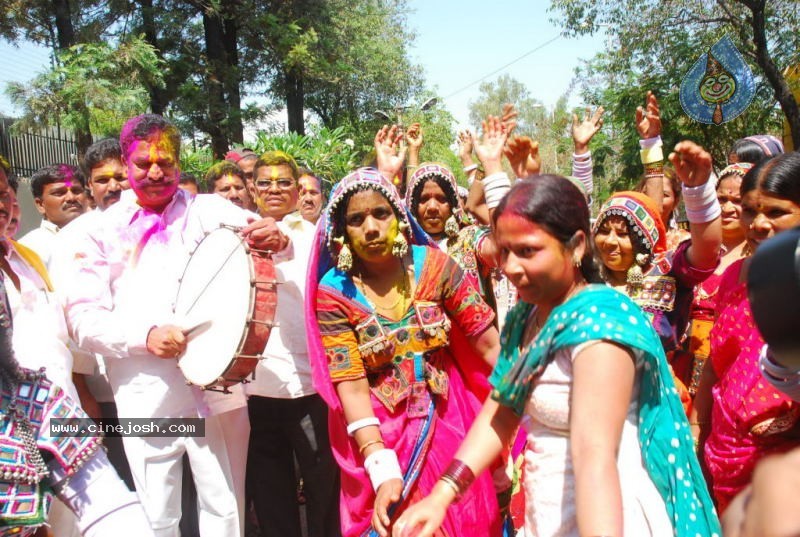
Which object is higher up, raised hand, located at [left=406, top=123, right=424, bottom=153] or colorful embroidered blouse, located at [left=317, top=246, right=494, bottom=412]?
raised hand, located at [left=406, top=123, right=424, bottom=153]

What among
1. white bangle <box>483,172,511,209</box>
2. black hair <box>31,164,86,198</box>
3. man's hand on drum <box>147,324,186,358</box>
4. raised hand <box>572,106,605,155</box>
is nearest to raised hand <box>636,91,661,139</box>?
raised hand <box>572,106,605,155</box>

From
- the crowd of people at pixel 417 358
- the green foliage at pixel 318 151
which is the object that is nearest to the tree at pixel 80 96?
the green foliage at pixel 318 151

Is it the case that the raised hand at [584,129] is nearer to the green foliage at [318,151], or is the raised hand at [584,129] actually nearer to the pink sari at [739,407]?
the pink sari at [739,407]

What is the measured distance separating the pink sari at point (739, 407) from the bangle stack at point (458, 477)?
3.18ft

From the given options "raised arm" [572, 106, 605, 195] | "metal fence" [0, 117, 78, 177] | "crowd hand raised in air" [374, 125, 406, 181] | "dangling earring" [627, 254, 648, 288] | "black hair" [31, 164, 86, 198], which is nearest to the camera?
"dangling earring" [627, 254, 648, 288]

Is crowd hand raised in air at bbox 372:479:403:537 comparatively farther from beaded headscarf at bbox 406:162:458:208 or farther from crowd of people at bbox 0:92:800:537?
beaded headscarf at bbox 406:162:458:208

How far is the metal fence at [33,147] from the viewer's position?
1215 cm

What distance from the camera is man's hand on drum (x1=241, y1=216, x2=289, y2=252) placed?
321 cm

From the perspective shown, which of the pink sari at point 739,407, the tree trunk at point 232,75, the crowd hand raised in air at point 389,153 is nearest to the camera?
the pink sari at point 739,407

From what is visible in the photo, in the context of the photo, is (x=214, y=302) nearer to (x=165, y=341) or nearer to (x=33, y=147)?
(x=165, y=341)

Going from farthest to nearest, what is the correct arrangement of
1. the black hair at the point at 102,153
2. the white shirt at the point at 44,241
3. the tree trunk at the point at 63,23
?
the tree trunk at the point at 63,23, the black hair at the point at 102,153, the white shirt at the point at 44,241

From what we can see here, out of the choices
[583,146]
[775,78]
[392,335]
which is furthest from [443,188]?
[775,78]

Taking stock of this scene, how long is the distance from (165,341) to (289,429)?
0.93m

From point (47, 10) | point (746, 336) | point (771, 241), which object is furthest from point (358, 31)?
point (771, 241)
